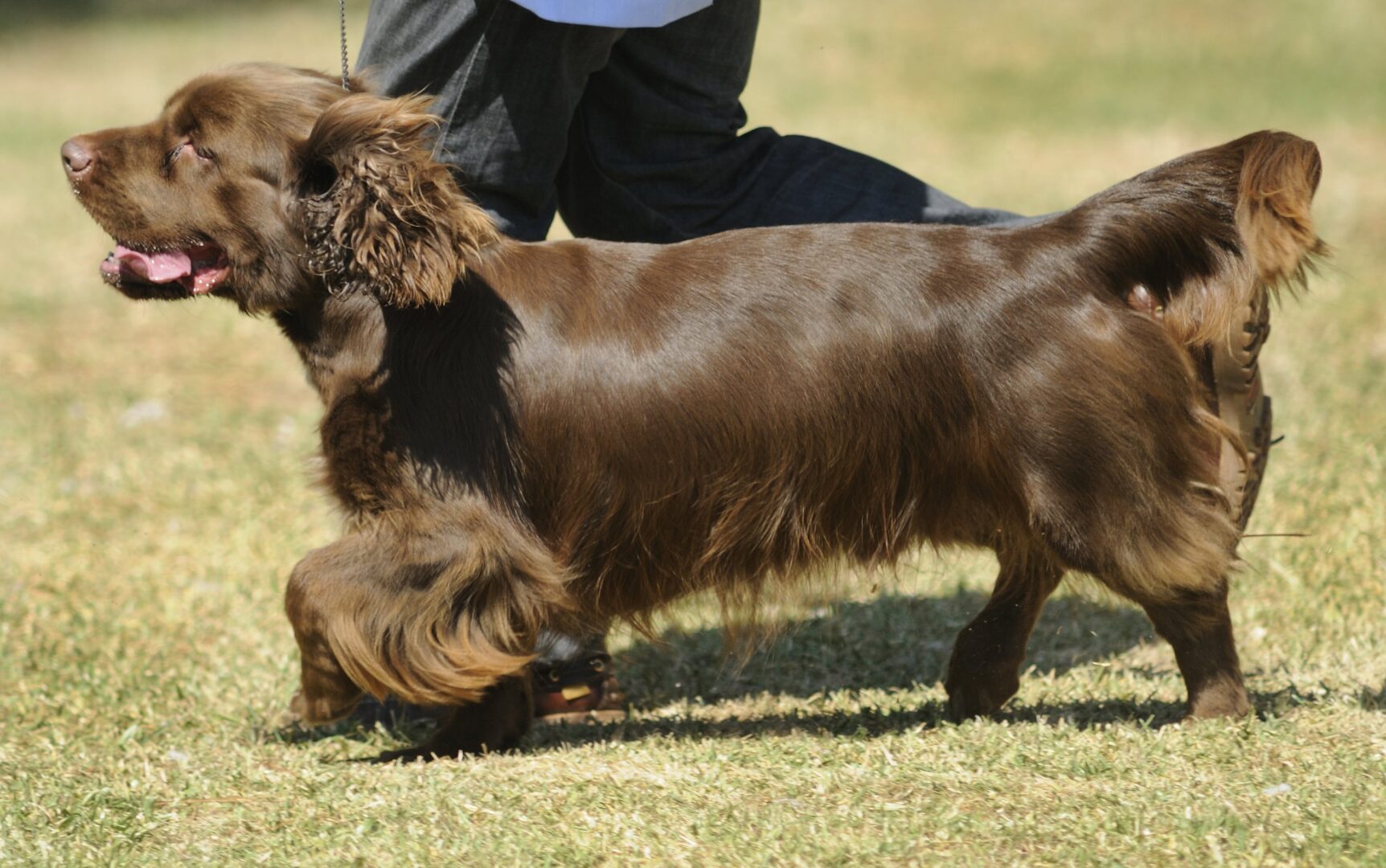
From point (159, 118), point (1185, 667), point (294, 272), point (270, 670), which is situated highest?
point (159, 118)

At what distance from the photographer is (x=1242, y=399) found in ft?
12.1

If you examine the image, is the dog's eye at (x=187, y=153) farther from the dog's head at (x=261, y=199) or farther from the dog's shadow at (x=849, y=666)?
the dog's shadow at (x=849, y=666)

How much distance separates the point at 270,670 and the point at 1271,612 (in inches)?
116

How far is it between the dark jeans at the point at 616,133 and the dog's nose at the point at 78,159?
701 millimetres

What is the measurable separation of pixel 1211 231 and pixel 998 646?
112 cm

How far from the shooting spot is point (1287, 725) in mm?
3488

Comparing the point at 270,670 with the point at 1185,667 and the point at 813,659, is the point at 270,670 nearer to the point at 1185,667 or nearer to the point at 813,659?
the point at 813,659

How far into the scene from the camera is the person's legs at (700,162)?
399cm

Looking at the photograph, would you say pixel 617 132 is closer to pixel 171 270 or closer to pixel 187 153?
pixel 187 153

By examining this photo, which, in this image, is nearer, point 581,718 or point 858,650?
point 581,718

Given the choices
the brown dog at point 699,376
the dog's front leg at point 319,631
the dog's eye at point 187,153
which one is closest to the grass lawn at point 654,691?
the dog's front leg at point 319,631

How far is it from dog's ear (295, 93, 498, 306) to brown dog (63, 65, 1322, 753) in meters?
0.03

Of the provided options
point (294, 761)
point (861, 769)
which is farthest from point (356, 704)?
point (861, 769)

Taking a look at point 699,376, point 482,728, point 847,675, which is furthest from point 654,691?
point 699,376
